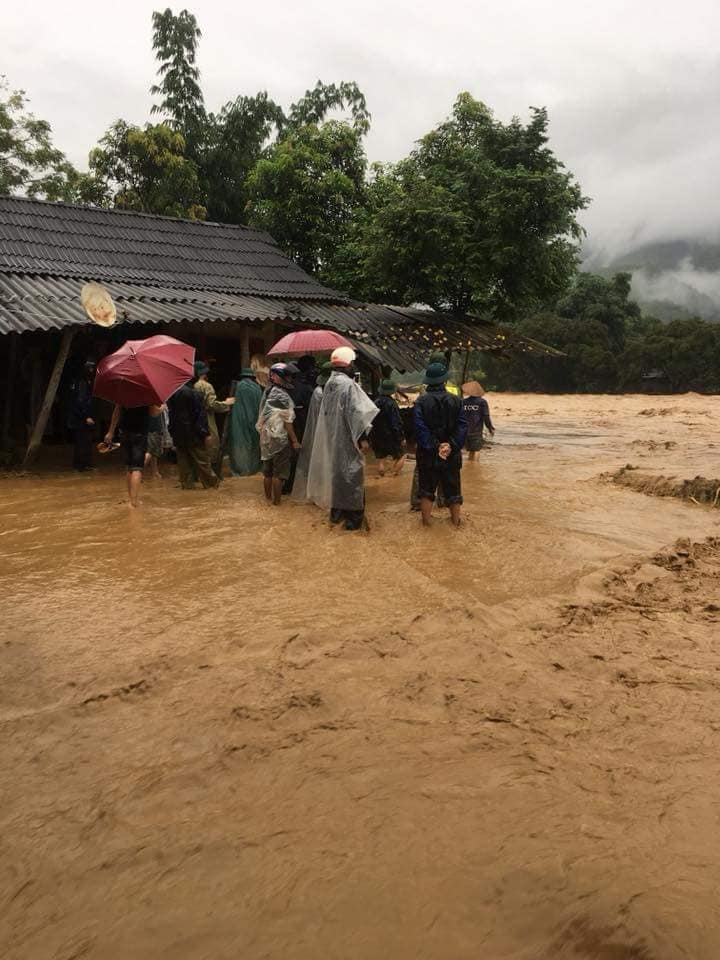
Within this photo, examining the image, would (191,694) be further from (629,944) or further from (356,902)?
A: (629,944)

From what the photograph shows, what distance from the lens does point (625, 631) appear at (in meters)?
4.12

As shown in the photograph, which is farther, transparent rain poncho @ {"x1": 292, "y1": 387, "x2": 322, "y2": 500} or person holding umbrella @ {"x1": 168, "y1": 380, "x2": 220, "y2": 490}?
person holding umbrella @ {"x1": 168, "y1": 380, "x2": 220, "y2": 490}

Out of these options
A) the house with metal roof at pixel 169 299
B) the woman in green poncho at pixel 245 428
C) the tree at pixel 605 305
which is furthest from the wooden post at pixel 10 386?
the tree at pixel 605 305

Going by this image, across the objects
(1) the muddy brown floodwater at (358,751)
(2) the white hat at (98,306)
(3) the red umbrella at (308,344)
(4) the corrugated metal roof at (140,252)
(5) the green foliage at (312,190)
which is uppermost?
(5) the green foliage at (312,190)

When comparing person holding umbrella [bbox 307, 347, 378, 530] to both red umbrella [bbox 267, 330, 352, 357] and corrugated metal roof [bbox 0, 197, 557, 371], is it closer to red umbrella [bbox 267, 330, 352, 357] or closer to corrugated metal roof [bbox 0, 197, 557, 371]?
red umbrella [bbox 267, 330, 352, 357]

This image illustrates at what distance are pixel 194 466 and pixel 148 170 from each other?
49.8 ft

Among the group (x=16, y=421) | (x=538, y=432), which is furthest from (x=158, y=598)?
(x=538, y=432)

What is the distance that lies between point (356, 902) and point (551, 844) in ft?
2.18

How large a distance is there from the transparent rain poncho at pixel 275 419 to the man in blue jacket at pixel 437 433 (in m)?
1.37

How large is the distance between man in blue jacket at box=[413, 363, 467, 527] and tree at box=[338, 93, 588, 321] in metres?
7.44

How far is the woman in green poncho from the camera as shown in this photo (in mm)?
8906

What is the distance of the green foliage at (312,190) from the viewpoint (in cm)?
1633

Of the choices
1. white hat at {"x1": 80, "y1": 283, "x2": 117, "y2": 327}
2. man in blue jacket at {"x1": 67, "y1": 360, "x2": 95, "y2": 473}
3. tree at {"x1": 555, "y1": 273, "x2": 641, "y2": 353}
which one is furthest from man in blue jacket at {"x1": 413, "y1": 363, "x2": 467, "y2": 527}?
tree at {"x1": 555, "y1": 273, "x2": 641, "y2": 353}

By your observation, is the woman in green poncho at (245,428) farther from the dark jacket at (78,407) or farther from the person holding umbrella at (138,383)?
the dark jacket at (78,407)
